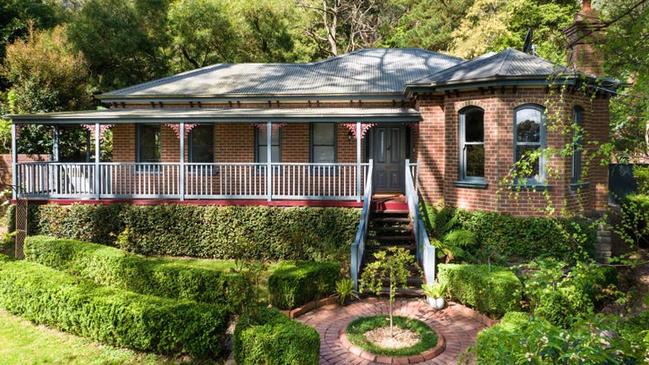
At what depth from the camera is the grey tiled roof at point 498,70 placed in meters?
10.2

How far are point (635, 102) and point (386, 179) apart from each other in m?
9.81

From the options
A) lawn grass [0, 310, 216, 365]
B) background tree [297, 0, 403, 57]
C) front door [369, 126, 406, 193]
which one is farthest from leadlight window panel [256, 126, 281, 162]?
background tree [297, 0, 403, 57]

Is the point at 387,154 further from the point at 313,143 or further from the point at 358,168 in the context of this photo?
the point at 358,168

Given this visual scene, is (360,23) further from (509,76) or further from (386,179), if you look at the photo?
(509,76)

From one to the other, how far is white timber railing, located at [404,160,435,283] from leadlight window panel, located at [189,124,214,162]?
714cm

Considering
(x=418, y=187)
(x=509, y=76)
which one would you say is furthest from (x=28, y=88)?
(x=509, y=76)

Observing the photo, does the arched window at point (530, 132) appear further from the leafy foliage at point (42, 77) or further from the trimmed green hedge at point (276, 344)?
the leafy foliage at point (42, 77)

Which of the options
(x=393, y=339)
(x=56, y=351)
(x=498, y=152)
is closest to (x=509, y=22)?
(x=498, y=152)

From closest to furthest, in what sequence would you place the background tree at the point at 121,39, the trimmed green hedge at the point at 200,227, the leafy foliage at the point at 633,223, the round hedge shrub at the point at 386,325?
the leafy foliage at the point at 633,223 < the round hedge shrub at the point at 386,325 < the trimmed green hedge at the point at 200,227 < the background tree at the point at 121,39

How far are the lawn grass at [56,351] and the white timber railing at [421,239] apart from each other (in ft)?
17.3

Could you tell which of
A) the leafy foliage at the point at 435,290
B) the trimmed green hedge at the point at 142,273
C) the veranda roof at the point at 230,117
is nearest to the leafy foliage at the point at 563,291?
the leafy foliage at the point at 435,290

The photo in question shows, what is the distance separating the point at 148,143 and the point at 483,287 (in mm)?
12440

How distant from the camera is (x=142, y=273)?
8.62m

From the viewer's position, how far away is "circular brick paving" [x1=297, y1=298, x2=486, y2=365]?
627 cm
